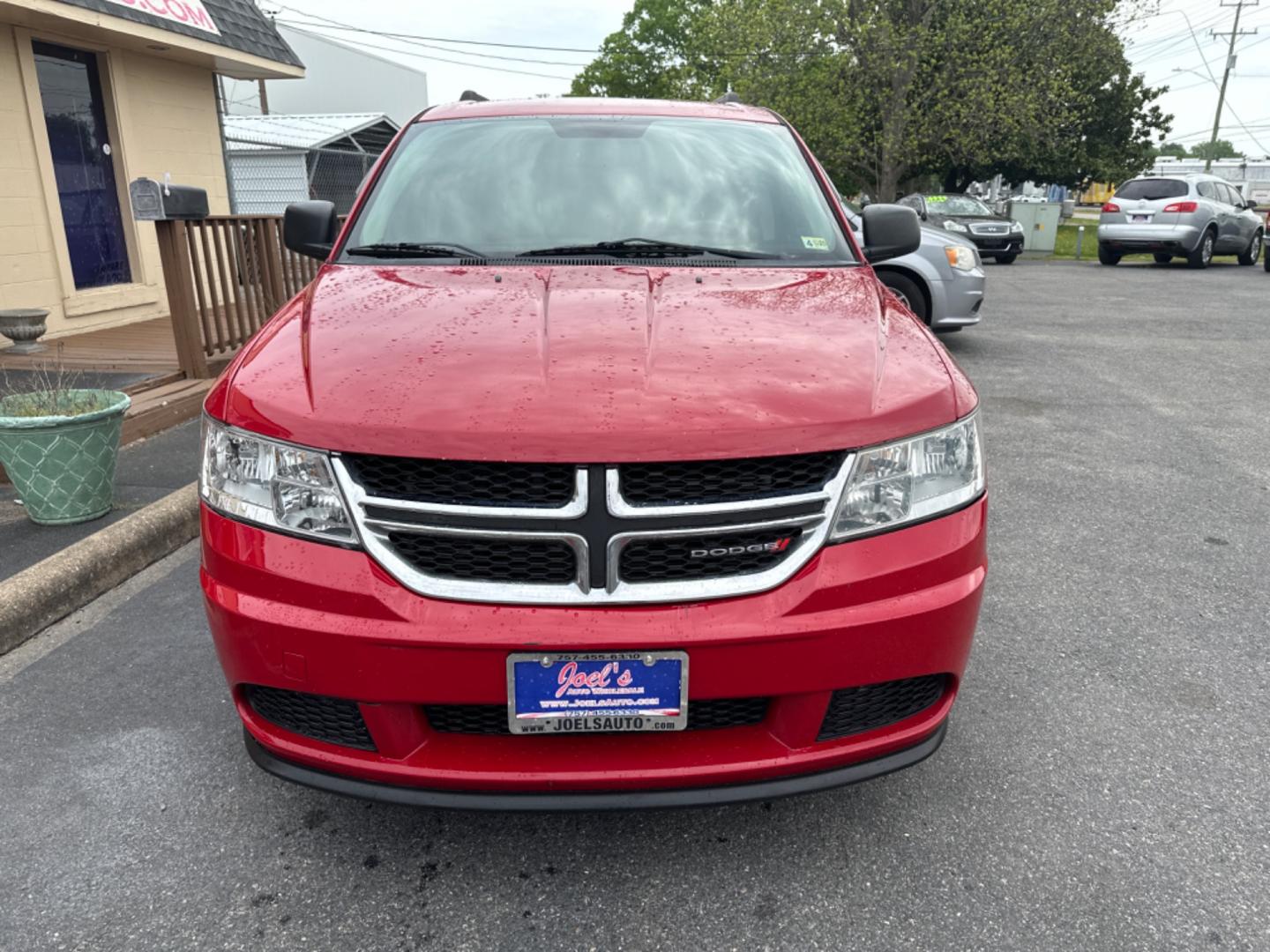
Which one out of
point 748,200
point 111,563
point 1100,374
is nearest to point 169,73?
point 111,563

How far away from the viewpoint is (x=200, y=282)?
635cm

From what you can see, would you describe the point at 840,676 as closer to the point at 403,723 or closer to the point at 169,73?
the point at 403,723

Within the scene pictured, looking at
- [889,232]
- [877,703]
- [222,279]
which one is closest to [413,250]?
[889,232]

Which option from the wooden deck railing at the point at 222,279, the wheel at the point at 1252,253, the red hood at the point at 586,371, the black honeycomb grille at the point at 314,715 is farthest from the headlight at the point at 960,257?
the wheel at the point at 1252,253

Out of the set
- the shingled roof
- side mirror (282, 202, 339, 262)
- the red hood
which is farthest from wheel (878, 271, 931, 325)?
the shingled roof

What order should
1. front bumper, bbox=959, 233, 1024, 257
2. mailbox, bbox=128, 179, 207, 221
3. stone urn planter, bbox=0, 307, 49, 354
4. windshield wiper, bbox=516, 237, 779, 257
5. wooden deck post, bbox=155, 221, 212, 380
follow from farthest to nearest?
1. front bumper, bbox=959, 233, 1024, 257
2. stone urn planter, bbox=0, 307, 49, 354
3. wooden deck post, bbox=155, 221, 212, 380
4. mailbox, bbox=128, 179, 207, 221
5. windshield wiper, bbox=516, 237, 779, 257

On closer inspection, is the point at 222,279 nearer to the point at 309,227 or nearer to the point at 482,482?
the point at 309,227

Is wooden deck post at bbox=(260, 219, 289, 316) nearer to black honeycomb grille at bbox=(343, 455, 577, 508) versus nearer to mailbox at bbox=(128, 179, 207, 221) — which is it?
mailbox at bbox=(128, 179, 207, 221)

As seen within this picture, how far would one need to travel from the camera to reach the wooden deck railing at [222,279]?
19.5ft

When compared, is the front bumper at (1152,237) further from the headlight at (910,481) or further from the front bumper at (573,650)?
the front bumper at (573,650)

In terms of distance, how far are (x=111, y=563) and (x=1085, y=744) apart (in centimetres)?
350

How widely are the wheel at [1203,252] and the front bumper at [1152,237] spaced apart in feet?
0.85

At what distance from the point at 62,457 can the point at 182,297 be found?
7.57 feet

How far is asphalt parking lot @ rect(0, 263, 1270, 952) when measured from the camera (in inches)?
78.7
